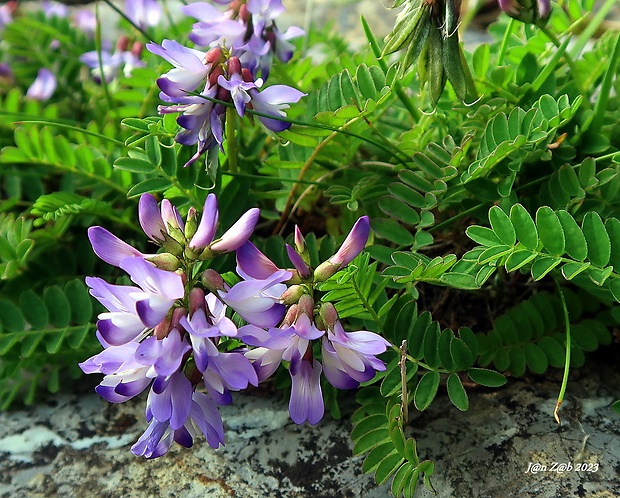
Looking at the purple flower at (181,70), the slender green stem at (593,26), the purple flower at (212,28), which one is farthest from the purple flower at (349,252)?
the slender green stem at (593,26)

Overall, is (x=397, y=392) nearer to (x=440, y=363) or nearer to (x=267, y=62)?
(x=440, y=363)

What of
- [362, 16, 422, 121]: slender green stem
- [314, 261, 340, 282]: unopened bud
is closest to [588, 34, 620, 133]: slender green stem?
A: [362, 16, 422, 121]: slender green stem

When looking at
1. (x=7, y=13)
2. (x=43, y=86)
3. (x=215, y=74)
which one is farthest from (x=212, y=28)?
(x=7, y=13)

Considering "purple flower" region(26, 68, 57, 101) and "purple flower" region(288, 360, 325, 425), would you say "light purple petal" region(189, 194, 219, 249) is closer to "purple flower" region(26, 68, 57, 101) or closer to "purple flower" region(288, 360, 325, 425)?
"purple flower" region(288, 360, 325, 425)

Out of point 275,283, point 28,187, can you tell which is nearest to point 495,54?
point 275,283

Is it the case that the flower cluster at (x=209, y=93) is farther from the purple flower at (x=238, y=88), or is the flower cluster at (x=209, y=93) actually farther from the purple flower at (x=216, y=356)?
the purple flower at (x=216, y=356)
